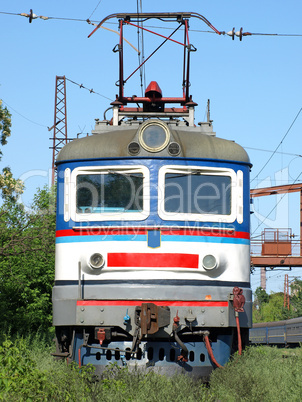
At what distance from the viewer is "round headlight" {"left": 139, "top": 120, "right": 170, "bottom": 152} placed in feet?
30.1

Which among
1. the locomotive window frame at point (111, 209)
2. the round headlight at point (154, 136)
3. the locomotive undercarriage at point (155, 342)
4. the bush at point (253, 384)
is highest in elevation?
the round headlight at point (154, 136)

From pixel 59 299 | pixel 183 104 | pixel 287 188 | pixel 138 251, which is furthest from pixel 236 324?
pixel 287 188

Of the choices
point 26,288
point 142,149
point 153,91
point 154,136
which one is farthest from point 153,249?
point 26,288

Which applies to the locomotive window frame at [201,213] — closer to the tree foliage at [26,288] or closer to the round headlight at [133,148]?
the round headlight at [133,148]

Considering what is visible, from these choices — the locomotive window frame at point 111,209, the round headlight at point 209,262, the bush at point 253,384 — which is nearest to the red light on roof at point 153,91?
the locomotive window frame at point 111,209

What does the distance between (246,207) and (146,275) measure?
5.81ft

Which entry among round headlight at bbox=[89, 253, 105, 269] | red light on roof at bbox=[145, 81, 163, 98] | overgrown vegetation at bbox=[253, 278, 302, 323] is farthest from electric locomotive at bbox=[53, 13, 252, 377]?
overgrown vegetation at bbox=[253, 278, 302, 323]

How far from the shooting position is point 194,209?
9.23 m

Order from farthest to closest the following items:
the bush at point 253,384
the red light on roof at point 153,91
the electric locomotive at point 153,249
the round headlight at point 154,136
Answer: the red light on roof at point 153,91 → the round headlight at point 154,136 → the electric locomotive at point 153,249 → the bush at point 253,384

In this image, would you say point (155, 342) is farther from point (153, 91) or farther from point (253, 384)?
point (153, 91)

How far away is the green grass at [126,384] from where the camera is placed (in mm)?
7211

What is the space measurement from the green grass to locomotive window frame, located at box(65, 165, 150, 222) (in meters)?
1.92

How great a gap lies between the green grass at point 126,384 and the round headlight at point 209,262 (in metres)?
1.28

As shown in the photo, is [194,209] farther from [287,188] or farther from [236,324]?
[287,188]
